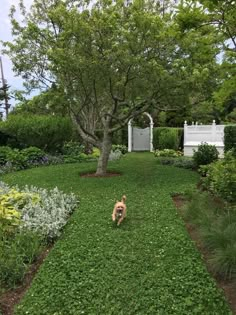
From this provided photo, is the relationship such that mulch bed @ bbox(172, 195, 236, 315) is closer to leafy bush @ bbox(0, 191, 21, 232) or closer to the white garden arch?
leafy bush @ bbox(0, 191, 21, 232)

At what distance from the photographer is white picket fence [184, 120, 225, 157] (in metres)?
16.8

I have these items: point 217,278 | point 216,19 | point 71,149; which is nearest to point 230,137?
point 71,149

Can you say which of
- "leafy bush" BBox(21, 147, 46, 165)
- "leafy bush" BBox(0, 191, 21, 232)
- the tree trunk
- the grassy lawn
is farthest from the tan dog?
"leafy bush" BBox(21, 147, 46, 165)

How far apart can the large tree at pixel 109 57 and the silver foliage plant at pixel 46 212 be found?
3.70m

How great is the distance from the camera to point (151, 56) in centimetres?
885

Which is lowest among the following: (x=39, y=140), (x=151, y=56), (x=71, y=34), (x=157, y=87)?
(x=39, y=140)

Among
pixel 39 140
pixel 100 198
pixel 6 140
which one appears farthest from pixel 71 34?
pixel 6 140

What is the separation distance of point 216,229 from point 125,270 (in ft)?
4.22

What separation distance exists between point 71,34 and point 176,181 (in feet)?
15.0

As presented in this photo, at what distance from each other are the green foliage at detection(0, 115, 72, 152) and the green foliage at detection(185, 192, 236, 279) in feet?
31.4

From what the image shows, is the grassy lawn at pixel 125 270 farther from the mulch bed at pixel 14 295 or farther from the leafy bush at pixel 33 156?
the leafy bush at pixel 33 156

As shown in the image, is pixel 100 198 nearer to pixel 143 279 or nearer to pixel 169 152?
pixel 143 279

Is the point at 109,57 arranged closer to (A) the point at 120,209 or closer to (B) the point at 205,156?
(A) the point at 120,209

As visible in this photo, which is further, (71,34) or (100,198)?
(71,34)
